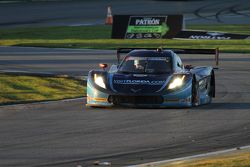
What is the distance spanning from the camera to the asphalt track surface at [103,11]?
157 feet

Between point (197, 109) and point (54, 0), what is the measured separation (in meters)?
46.0

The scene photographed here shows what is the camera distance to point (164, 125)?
1452cm

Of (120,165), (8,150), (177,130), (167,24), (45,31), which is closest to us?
(120,165)

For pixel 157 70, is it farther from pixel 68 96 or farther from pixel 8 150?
pixel 8 150

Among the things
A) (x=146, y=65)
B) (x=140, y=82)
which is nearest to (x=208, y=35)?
(x=146, y=65)

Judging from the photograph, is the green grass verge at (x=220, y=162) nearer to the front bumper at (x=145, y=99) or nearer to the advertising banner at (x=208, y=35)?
the front bumper at (x=145, y=99)

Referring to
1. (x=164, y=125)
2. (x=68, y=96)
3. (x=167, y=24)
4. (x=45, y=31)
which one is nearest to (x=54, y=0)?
(x=45, y=31)

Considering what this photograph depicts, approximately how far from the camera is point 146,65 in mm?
18125

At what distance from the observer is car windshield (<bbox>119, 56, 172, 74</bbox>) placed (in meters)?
18.0

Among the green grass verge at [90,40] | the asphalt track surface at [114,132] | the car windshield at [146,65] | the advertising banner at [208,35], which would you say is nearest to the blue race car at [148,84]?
the car windshield at [146,65]

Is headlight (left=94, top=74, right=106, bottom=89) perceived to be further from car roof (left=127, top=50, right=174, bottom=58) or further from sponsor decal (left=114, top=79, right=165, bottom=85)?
car roof (left=127, top=50, right=174, bottom=58)

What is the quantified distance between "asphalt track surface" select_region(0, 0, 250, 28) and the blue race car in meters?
27.7

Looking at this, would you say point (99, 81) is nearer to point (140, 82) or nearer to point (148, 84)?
point (140, 82)

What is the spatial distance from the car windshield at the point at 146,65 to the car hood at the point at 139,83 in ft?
1.96
